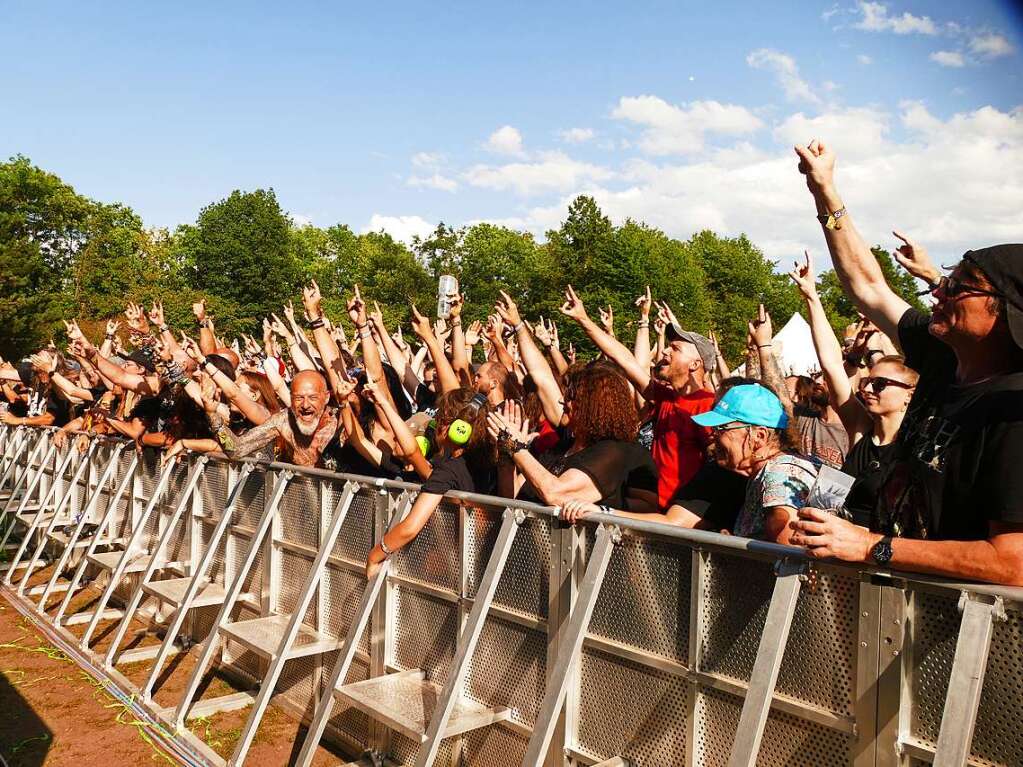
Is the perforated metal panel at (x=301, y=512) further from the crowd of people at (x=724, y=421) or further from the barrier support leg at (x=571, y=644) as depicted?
the barrier support leg at (x=571, y=644)

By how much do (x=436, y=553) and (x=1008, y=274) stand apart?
3.41 meters

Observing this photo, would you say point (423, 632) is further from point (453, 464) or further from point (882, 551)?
point (882, 551)

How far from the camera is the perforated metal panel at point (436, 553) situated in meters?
4.75

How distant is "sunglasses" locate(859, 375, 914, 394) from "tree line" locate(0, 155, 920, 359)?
134 feet

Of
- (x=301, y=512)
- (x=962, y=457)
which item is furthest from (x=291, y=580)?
(x=962, y=457)

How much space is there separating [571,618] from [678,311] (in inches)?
2166

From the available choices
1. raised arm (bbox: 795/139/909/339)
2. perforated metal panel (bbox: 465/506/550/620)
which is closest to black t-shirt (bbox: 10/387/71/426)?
perforated metal panel (bbox: 465/506/550/620)

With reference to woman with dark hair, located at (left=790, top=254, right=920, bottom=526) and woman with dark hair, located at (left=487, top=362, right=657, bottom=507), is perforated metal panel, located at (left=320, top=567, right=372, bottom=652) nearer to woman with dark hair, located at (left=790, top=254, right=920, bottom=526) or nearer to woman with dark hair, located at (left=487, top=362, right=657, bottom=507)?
woman with dark hair, located at (left=487, top=362, right=657, bottom=507)

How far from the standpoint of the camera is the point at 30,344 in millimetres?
48469

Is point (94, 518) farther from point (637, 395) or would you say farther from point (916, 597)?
point (916, 597)

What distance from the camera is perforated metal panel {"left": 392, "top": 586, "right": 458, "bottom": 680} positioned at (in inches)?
187

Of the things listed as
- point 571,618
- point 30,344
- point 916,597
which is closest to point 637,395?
point 571,618

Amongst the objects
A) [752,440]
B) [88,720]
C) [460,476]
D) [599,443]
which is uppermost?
[752,440]

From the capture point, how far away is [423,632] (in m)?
4.96
